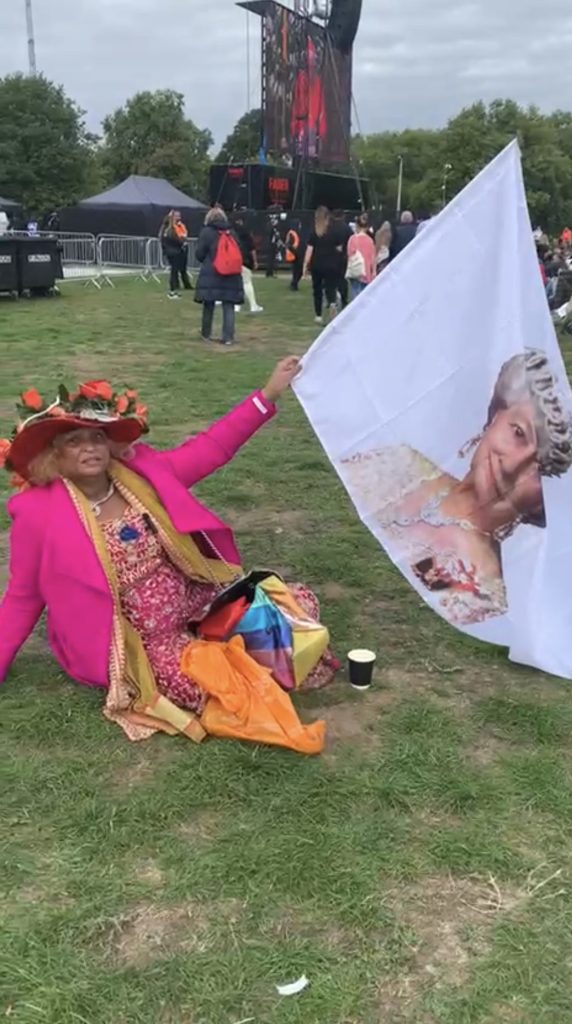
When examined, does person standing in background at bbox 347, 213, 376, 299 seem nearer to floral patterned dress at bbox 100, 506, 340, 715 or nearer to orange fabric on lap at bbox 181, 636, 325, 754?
floral patterned dress at bbox 100, 506, 340, 715

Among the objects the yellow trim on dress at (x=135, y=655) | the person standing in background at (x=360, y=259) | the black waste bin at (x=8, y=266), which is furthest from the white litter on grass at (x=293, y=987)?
the black waste bin at (x=8, y=266)

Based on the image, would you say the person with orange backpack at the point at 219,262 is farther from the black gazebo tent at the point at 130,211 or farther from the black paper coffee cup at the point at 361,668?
the black gazebo tent at the point at 130,211

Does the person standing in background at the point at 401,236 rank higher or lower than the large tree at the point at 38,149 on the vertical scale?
lower

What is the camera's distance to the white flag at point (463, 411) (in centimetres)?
350

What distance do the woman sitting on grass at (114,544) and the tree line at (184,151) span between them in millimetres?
53058

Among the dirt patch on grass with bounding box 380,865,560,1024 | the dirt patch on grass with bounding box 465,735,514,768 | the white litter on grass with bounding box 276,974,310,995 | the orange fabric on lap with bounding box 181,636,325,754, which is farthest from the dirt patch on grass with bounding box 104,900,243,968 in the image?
the dirt patch on grass with bounding box 465,735,514,768

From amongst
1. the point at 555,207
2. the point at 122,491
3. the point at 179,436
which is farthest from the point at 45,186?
the point at 122,491

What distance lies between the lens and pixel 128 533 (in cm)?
344

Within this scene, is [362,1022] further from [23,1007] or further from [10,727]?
[10,727]

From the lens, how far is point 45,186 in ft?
176

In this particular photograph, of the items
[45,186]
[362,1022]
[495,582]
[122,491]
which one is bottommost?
[362,1022]

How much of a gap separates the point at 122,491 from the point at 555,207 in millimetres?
83720

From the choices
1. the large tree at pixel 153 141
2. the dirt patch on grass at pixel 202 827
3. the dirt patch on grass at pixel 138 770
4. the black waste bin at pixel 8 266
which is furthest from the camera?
the large tree at pixel 153 141

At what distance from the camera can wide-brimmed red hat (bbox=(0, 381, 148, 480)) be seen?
126 inches
